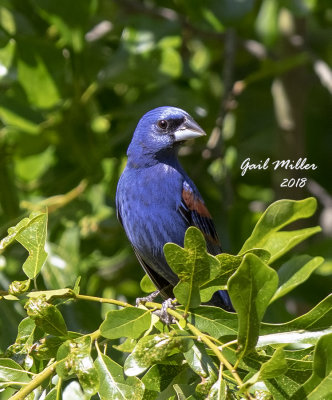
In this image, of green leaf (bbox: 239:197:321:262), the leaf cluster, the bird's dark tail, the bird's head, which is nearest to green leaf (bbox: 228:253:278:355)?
the leaf cluster

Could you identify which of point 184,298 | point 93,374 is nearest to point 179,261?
point 184,298

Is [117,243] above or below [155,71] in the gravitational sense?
below

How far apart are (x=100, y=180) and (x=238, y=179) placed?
1.31 m

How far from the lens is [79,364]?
204 centimetres

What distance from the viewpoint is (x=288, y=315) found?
3.57 metres

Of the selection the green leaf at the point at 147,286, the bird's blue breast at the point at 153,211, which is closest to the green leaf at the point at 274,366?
the green leaf at the point at 147,286

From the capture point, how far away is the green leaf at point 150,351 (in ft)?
6.58

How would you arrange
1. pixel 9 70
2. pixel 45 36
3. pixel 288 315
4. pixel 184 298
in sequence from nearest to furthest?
pixel 184 298 → pixel 288 315 → pixel 9 70 → pixel 45 36

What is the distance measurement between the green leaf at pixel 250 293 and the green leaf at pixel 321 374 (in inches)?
7.1

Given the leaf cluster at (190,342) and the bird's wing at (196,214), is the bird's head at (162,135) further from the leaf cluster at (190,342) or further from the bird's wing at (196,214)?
the leaf cluster at (190,342)

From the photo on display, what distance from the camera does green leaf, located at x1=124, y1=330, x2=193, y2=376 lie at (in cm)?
201

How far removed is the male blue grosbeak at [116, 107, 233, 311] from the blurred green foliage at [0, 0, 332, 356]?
383 mm

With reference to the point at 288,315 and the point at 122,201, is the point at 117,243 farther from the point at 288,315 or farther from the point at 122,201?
the point at 288,315

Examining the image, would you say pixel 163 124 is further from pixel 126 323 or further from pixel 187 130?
pixel 126 323
